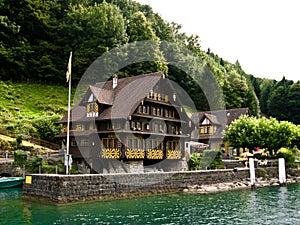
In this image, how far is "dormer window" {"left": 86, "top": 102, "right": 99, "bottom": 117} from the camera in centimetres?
4169

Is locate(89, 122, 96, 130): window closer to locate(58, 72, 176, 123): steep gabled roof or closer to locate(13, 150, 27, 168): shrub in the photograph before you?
locate(58, 72, 176, 123): steep gabled roof

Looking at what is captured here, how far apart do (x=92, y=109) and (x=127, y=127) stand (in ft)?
16.6

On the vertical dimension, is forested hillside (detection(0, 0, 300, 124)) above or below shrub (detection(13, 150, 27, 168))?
above

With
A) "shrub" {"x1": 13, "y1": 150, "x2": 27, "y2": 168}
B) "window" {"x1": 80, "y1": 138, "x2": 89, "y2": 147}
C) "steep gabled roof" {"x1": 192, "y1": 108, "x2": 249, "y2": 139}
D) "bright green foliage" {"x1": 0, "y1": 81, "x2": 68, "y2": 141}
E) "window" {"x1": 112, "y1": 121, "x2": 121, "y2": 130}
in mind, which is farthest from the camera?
"steep gabled roof" {"x1": 192, "y1": 108, "x2": 249, "y2": 139}

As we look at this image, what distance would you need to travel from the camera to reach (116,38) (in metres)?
79.5

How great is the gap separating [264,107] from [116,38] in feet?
194

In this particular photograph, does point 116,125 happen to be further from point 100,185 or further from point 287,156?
point 287,156

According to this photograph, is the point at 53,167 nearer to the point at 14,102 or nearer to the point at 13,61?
the point at 14,102

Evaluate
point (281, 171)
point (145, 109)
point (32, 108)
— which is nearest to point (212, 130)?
point (281, 171)

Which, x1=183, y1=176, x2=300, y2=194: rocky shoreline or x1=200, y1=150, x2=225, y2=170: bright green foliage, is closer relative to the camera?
x1=183, y1=176, x2=300, y2=194: rocky shoreline

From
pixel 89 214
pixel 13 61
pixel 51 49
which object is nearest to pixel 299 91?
pixel 51 49

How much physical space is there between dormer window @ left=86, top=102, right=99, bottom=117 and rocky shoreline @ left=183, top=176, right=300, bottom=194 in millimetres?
13532

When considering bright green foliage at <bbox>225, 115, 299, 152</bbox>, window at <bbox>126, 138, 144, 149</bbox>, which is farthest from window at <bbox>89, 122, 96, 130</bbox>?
bright green foliage at <bbox>225, 115, 299, 152</bbox>

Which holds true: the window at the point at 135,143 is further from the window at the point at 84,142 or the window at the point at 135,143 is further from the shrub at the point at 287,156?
the shrub at the point at 287,156
